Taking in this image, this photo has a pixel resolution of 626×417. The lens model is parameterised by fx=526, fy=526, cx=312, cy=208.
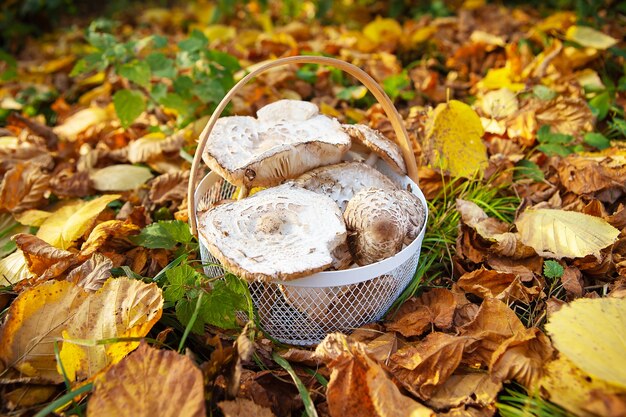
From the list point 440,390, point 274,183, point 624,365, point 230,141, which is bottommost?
point 440,390

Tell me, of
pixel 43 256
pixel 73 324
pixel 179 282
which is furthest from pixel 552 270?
pixel 43 256

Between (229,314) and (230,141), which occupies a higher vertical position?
(230,141)

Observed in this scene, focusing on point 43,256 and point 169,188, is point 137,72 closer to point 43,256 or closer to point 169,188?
point 169,188

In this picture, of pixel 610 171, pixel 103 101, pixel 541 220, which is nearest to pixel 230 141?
pixel 541 220

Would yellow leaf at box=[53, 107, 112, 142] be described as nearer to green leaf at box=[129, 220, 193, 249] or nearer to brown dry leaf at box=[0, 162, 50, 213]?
brown dry leaf at box=[0, 162, 50, 213]

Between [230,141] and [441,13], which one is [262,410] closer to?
[230,141]

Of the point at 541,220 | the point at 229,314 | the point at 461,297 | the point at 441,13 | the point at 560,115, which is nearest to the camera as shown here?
the point at 229,314
